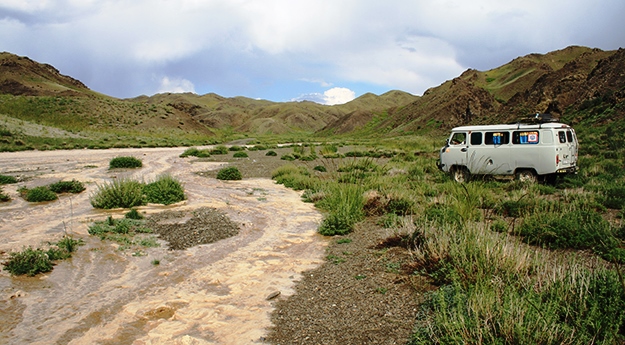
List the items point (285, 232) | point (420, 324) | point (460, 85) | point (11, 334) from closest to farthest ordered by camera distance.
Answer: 1. point (420, 324)
2. point (11, 334)
3. point (285, 232)
4. point (460, 85)

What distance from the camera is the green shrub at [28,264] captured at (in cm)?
651

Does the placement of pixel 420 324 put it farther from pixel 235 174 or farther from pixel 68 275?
pixel 235 174

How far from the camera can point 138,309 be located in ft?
17.7

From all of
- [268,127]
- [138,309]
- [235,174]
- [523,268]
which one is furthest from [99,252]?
[268,127]

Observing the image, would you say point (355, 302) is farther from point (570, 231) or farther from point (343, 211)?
point (570, 231)

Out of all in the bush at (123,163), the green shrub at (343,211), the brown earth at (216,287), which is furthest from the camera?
the bush at (123,163)

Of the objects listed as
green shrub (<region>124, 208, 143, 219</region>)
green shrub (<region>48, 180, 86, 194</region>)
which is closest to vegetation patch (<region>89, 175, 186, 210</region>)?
green shrub (<region>124, 208, 143, 219</region>)

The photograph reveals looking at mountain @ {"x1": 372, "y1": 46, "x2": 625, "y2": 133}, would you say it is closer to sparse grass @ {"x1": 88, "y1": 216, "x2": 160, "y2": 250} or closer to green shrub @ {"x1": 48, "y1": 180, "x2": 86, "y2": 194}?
sparse grass @ {"x1": 88, "y1": 216, "x2": 160, "y2": 250}

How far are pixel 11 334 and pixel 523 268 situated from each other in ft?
20.4

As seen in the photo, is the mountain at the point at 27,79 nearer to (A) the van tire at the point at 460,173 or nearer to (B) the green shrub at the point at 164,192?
(B) the green shrub at the point at 164,192

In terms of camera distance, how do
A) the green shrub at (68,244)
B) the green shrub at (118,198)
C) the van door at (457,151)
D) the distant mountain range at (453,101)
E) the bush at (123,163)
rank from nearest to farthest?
the green shrub at (68,244) → the green shrub at (118,198) → the van door at (457,151) → the bush at (123,163) → the distant mountain range at (453,101)

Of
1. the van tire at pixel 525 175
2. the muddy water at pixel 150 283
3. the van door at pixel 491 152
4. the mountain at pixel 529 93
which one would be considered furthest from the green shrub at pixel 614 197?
the mountain at pixel 529 93

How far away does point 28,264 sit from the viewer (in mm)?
6594

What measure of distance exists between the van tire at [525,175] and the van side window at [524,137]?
3.28ft
